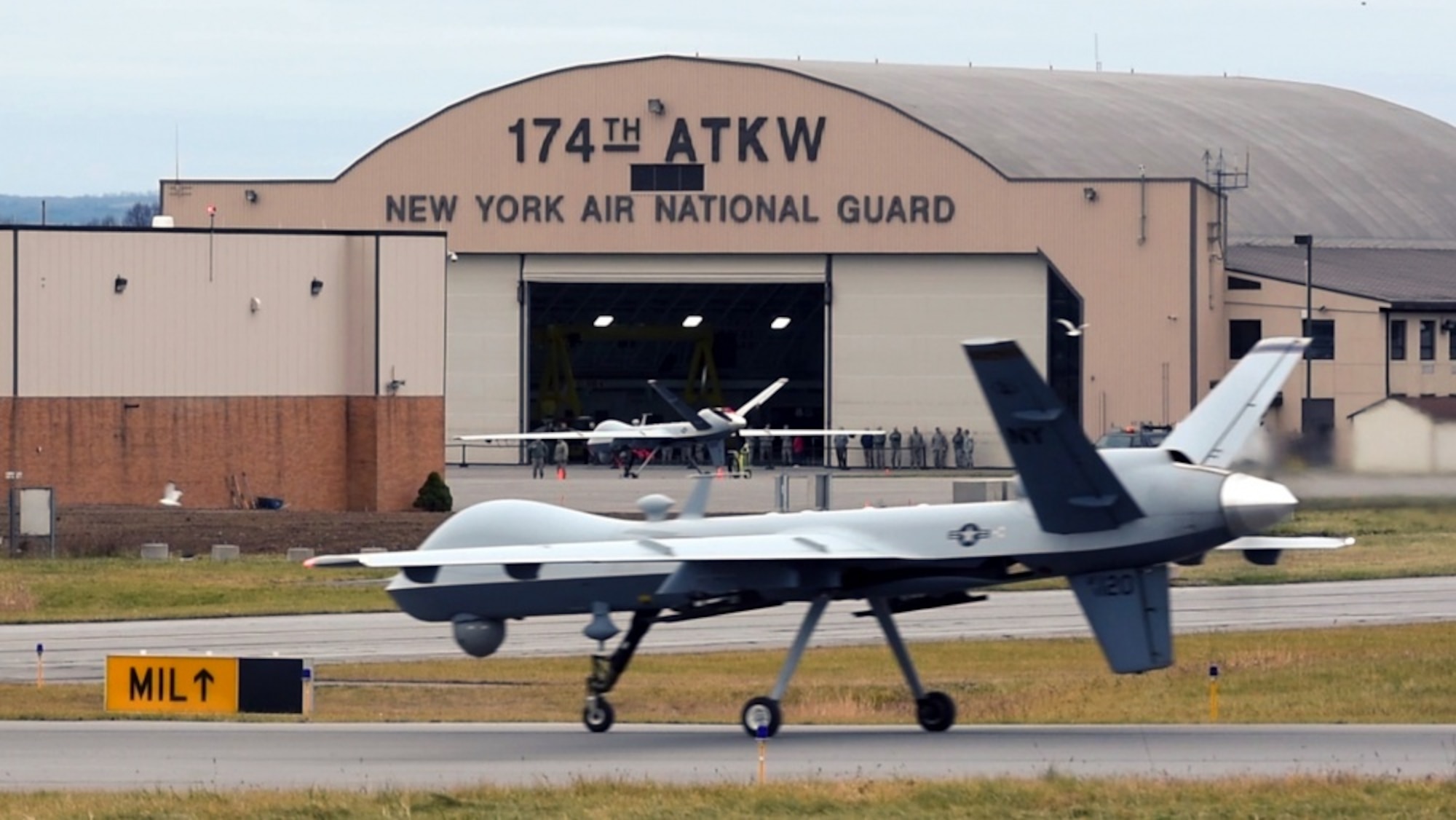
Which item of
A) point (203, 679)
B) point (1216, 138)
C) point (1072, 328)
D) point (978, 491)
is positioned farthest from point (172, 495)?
point (1216, 138)

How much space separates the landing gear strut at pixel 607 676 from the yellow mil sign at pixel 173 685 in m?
5.87

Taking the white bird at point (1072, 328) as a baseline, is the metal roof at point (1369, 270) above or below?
above

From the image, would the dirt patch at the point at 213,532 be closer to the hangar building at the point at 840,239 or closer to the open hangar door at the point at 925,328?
the hangar building at the point at 840,239

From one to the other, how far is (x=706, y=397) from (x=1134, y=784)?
88995 millimetres

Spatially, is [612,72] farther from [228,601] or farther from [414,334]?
[228,601]

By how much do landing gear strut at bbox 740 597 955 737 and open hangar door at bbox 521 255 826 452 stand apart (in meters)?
65.4

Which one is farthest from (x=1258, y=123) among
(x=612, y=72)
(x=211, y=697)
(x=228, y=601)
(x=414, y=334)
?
(x=211, y=697)

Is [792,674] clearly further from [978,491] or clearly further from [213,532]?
[978,491]

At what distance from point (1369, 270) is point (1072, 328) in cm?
2159

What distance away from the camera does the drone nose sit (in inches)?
879

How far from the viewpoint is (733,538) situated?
Answer: 2522cm

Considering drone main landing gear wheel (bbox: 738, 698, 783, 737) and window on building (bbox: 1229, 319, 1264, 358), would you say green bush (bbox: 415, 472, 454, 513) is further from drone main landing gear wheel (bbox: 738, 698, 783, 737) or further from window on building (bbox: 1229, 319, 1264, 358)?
drone main landing gear wheel (bbox: 738, 698, 783, 737)

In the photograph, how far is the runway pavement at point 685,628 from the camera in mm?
38781

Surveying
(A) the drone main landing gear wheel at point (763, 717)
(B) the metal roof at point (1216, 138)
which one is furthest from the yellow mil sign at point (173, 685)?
(B) the metal roof at point (1216, 138)
